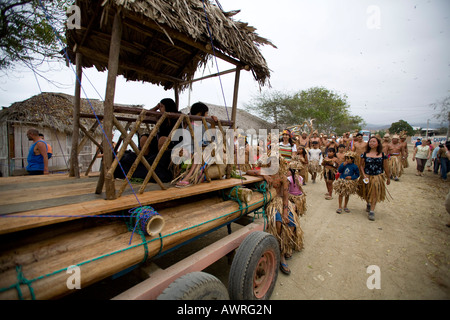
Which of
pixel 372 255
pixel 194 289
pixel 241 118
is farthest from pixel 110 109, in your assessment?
pixel 241 118

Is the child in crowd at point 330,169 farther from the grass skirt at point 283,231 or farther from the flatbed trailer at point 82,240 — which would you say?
the flatbed trailer at point 82,240

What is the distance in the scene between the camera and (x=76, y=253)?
1.41 m

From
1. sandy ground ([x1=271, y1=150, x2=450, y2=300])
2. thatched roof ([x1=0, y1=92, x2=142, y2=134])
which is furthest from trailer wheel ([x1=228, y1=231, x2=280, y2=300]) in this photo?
thatched roof ([x1=0, y1=92, x2=142, y2=134])

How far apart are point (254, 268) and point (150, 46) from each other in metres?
3.93

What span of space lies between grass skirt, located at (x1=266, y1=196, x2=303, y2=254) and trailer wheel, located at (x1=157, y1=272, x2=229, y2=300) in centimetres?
157

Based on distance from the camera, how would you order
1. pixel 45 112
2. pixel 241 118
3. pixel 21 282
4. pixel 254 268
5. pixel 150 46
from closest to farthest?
pixel 21 282 < pixel 254 268 < pixel 150 46 < pixel 45 112 < pixel 241 118

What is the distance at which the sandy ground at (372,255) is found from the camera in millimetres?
2797

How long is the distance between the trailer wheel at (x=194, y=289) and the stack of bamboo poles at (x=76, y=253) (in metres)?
0.33

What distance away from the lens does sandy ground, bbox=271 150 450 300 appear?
2.80 meters

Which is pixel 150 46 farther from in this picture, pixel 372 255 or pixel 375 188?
pixel 375 188

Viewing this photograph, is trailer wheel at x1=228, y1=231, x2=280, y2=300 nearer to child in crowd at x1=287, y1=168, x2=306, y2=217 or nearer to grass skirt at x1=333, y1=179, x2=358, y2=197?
child in crowd at x1=287, y1=168, x2=306, y2=217

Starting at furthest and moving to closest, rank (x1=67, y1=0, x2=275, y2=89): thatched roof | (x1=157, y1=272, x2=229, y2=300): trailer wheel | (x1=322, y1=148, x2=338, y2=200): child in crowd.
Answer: (x1=322, y1=148, x2=338, y2=200): child in crowd → (x1=67, y1=0, x2=275, y2=89): thatched roof → (x1=157, y1=272, x2=229, y2=300): trailer wheel

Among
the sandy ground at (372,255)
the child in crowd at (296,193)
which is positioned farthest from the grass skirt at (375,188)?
the child in crowd at (296,193)
